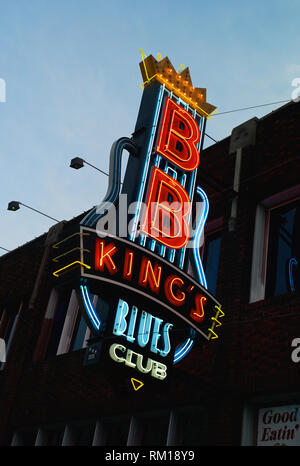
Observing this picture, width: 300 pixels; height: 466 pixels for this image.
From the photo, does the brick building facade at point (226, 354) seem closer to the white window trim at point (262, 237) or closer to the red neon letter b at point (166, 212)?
the white window trim at point (262, 237)

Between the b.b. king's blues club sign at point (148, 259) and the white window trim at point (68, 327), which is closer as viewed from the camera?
the b.b. king's blues club sign at point (148, 259)

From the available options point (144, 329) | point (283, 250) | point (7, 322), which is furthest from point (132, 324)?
point (7, 322)

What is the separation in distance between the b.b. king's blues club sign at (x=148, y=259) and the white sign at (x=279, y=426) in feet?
5.37

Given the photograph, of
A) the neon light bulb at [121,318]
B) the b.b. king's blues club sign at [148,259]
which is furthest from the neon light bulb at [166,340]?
the neon light bulb at [121,318]

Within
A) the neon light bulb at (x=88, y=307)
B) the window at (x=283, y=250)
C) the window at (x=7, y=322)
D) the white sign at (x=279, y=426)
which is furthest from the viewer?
the window at (x=7, y=322)

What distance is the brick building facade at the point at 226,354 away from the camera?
31.2ft

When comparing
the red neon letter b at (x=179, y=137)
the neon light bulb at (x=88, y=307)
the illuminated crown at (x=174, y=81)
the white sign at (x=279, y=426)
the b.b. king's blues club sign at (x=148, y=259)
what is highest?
the illuminated crown at (x=174, y=81)

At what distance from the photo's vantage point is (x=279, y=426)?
29.8ft

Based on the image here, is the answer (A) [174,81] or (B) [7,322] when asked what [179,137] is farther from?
(B) [7,322]

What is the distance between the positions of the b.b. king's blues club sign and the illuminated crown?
384 mm

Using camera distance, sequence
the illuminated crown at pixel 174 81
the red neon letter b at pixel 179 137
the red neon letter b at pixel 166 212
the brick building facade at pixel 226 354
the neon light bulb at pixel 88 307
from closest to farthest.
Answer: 1. the neon light bulb at pixel 88 307
2. the brick building facade at pixel 226 354
3. the red neon letter b at pixel 166 212
4. the red neon letter b at pixel 179 137
5. the illuminated crown at pixel 174 81

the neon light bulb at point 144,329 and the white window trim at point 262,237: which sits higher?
the white window trim at point 262,237

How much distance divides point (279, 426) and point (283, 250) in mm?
3466

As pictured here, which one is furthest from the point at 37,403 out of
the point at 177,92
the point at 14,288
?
the point at 177,92
